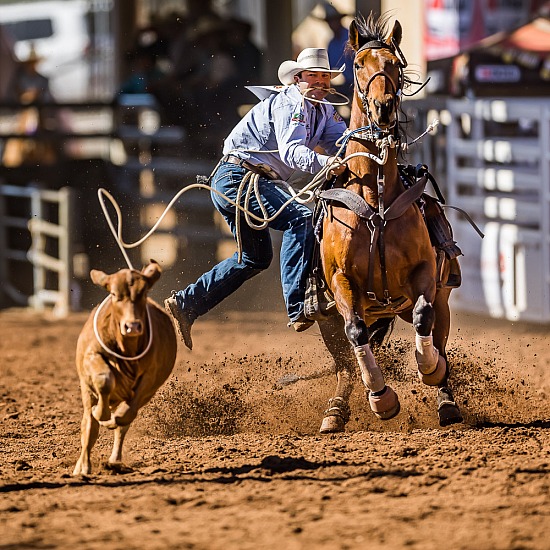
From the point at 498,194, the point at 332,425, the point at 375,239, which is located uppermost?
the point at 375,239

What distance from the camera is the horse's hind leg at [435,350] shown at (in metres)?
5.98

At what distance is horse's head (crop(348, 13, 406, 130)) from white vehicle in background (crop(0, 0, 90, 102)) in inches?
798

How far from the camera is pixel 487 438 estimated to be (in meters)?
6.20

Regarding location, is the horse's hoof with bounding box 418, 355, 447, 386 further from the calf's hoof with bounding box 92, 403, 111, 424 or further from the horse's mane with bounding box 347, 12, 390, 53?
the calf's hoof with bounding box 92, 403, 111, 424

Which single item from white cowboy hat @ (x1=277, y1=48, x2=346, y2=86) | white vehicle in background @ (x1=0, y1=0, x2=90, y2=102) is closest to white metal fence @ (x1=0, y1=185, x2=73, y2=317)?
white cowboy hat @ (x1=277, y1=48, x2=346, y2=86)

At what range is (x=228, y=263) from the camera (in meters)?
6.97

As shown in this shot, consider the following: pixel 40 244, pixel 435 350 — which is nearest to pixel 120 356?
pixel 435 350

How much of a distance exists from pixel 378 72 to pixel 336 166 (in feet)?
1.90

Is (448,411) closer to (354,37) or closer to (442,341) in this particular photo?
(442,341)

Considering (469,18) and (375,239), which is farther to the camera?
(469,18)

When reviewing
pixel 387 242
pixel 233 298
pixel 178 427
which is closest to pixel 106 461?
pixel 178 427

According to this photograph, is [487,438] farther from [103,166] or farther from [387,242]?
[103,166]

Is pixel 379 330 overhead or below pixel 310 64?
below

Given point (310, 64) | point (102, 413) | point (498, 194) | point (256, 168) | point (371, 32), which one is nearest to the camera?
point (102, 413)
